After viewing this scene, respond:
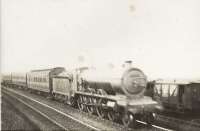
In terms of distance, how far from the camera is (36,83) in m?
32.3

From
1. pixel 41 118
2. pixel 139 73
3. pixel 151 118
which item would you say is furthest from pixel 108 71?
pixel 41 118

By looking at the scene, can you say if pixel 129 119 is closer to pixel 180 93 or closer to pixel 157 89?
pixel 180 93

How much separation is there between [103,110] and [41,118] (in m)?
3.65

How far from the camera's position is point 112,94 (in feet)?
50.6

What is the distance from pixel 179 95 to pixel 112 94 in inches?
186

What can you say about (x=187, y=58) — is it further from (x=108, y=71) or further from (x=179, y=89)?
(x=108, y=71)

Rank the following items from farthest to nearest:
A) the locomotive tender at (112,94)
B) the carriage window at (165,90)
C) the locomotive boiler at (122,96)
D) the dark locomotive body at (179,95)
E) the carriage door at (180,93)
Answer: the carriage window at (165,90)
the carriage door at (180,93)
the dark locomotive body at (179,95)
the locomotive tender at (112,94)
the locomotive boiler at (122,96)

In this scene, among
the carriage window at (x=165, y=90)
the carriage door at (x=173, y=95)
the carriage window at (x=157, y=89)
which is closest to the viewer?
the carriage door at (x=173, y=95)

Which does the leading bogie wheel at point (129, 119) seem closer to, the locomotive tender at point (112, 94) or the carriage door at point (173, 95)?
the locomotive tender at point (112, 94)

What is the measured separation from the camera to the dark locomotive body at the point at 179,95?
1669cm

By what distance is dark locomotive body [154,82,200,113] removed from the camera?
16.7 metres

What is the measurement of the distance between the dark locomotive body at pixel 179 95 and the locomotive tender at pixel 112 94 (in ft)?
6.67

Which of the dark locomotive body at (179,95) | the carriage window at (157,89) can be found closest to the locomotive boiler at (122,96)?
the dark locomotive body at (179,95)

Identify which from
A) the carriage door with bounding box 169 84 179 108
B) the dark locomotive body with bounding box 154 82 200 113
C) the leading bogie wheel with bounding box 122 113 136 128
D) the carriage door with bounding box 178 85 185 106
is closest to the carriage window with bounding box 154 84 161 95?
the dark locomotive body with bounding box 154 82 200 113
